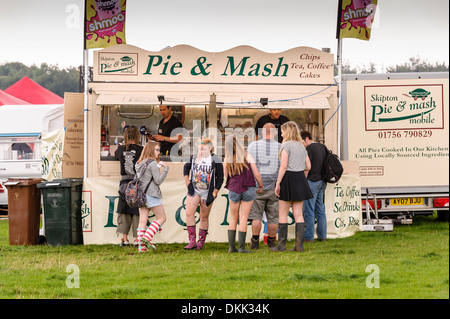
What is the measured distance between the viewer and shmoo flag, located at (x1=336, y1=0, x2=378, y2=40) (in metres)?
12.2

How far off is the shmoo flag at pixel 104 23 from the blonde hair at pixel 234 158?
120 inches

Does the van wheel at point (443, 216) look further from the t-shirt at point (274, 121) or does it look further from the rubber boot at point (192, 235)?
the rubber boot at point (192, 235)

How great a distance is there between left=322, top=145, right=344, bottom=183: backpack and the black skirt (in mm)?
1291

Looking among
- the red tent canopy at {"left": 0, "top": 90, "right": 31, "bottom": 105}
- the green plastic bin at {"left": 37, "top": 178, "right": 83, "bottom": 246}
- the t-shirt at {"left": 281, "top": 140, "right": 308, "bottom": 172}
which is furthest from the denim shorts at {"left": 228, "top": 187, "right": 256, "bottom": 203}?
the red tent canopy at {"left": 0, "top": 90, "right": 31, "bottom": 105}

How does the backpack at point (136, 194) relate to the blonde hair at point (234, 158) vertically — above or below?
below

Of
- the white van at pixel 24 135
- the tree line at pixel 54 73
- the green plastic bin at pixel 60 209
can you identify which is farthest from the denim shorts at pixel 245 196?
the tree line at pixel 54 73

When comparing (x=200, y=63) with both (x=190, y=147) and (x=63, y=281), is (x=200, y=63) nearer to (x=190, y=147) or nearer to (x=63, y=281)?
(x=190, y=147)

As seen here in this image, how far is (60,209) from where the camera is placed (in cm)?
1123

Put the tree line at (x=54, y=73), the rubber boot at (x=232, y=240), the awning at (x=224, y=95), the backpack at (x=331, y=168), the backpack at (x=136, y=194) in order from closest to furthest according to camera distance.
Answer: the rubber boot at (x=232, y=240) < the backpack at (x=136, y=194) < the backpack at (x=331, y=168) < the awning at (x=224, y=95) < the tree line at (x=54, y=73)

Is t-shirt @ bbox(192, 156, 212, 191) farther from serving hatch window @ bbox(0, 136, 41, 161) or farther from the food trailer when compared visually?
serving hatch window @ bbox(0, 136, 41, 161)

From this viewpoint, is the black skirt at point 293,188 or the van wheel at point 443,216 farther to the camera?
the van wheel at point 443,216

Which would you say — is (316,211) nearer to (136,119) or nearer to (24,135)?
(136,119)

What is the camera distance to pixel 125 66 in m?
12.1

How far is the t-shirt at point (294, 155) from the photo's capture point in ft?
32.9
